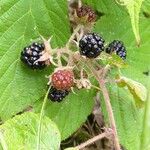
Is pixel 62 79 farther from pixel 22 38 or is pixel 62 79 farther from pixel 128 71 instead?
pixel 128 71

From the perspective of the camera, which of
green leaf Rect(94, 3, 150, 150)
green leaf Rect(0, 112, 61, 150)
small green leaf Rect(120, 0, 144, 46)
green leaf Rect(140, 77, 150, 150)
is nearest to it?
green leaf Rect(140, 77, 150, 150)

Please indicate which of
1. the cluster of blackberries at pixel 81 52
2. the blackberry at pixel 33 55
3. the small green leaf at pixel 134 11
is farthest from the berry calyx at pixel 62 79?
the small green leaf at pixel 134 11

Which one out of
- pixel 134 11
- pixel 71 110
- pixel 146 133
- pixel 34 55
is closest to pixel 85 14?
pixel 34 55

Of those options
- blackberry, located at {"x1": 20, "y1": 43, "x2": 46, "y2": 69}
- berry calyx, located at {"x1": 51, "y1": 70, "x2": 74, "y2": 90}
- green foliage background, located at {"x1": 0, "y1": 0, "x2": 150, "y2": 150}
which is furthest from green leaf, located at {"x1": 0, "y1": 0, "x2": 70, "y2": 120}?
berry calyx, located at {"x1": 51, "y1": 70, "x2": 74, "y2": 90}

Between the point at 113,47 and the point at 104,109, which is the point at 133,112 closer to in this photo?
the point at 104,109

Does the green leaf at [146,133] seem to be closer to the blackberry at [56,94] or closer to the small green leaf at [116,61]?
the small green leaf at [116,61]

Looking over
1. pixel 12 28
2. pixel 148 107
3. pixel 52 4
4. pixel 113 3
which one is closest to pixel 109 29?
pixel 113 3

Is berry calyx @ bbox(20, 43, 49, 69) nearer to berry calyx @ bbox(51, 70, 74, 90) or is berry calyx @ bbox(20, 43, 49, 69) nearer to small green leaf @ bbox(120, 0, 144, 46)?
berry calyx @ bbox(51, 70, 74, 90)
